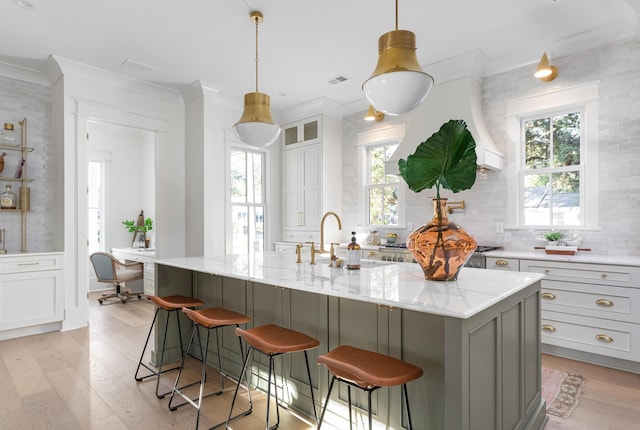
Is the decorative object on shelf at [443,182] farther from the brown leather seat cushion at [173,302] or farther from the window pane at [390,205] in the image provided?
the window pane at [390,205]

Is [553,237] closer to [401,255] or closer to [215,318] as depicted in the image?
[401,255]

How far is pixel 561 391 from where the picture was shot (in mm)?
2674

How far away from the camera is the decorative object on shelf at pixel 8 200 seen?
161 inches

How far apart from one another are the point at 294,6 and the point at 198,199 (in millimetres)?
2899

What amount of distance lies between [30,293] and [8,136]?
1845mm

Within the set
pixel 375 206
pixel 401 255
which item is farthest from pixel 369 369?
pixel 375 206

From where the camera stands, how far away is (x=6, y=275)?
381 cm

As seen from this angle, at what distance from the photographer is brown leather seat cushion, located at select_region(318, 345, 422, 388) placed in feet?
4.67

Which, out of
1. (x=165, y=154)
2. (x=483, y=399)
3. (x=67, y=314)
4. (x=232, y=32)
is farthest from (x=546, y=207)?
(x=67, y=314)

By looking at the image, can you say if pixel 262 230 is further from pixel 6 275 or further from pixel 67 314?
pixel 6 275

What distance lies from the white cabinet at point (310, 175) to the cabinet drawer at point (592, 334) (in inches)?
127

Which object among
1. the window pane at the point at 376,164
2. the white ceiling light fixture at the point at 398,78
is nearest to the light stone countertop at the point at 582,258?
the window pane at the point at 376,164

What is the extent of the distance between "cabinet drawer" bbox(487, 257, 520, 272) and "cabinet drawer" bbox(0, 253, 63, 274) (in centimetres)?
467

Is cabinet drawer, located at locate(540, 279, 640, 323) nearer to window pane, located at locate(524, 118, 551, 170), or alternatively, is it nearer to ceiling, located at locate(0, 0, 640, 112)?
window pane, located at locate(524, 118, 551, 170)
